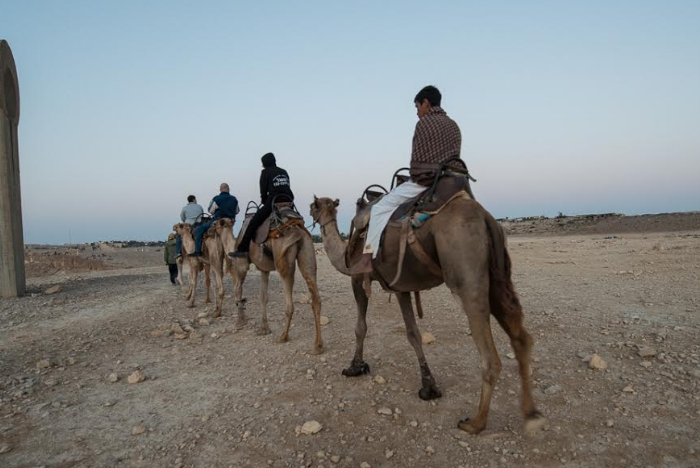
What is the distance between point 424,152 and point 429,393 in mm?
2774

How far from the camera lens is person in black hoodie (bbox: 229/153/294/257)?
27.4 ft

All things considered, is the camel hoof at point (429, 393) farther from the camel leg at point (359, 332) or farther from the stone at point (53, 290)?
the stone at point (53, 290)

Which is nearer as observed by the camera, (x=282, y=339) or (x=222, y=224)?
(x=282, y=339)

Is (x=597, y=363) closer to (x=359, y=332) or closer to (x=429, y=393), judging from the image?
(x=429, y=393)

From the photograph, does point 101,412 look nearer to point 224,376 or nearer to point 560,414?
point 224,376

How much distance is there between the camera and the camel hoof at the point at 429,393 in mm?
5273

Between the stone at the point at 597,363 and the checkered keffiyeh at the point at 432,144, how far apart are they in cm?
328

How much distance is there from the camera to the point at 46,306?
1087 centimetres

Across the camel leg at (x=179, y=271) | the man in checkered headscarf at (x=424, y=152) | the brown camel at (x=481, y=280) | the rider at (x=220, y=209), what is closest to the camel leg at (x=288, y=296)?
the man in checkered headscarf at (x=424, y=152)

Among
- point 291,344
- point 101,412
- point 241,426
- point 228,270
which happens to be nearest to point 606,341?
point 291,344

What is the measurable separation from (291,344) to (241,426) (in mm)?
2801

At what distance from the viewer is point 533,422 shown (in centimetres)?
415

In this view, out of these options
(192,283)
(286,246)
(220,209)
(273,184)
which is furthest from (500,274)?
(192,283)

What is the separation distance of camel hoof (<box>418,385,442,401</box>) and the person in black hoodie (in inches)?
174
